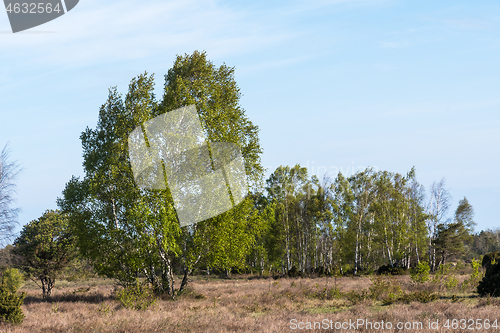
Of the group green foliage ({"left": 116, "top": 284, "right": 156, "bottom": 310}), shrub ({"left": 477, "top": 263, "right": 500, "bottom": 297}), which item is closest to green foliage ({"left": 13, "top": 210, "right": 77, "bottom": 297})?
green foliage ({"left": 116, "top": 284, "right": 156, "bottom": 310})

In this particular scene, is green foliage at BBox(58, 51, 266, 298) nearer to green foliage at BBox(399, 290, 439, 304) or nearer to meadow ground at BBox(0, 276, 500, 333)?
meadow ground at BBox(0, 276, 500, 333)

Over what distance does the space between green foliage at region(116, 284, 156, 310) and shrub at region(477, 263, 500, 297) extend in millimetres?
12696

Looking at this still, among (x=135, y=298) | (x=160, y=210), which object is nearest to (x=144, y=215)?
(x=160, y=210)

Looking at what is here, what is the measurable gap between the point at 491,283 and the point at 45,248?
22051mm

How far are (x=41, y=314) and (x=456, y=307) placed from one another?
14.0 metres

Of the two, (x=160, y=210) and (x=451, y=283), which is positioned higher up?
(x=160, y=210)

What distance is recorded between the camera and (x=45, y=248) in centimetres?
2278

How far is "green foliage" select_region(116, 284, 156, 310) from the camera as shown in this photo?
14473 millimetres

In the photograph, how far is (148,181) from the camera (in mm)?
16672

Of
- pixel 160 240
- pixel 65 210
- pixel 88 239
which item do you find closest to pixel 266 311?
pixel 160 240

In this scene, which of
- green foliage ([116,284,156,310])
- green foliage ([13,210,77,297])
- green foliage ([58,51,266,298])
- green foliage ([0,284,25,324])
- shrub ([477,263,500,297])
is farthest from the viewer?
green foliage ([13,210,77,297])

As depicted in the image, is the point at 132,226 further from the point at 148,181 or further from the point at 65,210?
the point at 65,210

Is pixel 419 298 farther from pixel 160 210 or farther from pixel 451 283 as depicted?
pixel 160 210

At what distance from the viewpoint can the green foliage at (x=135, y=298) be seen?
14.5 m
